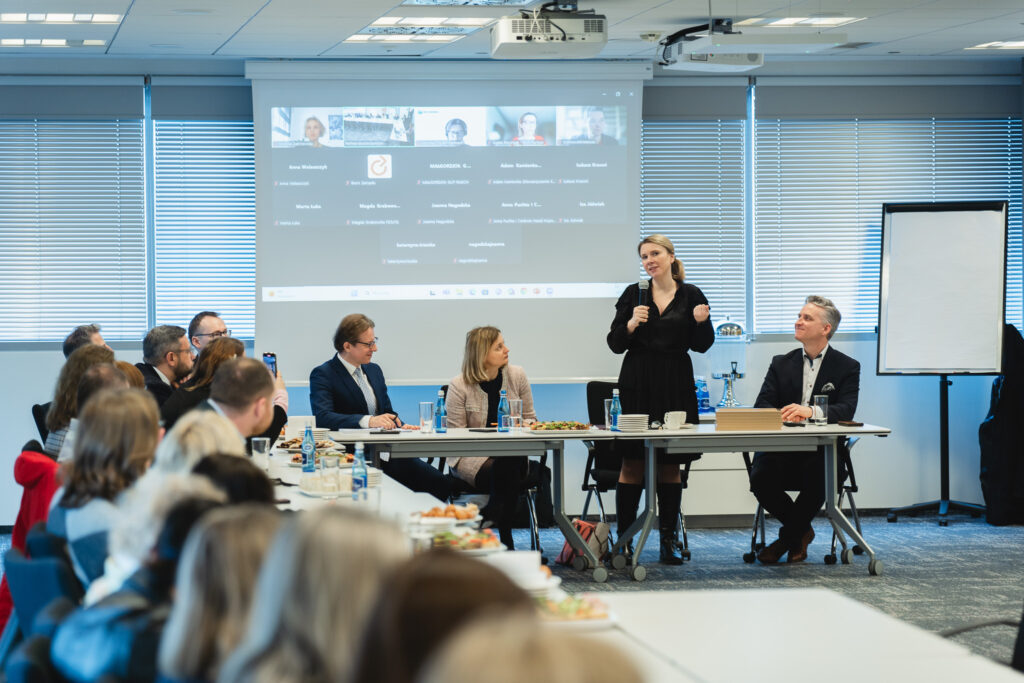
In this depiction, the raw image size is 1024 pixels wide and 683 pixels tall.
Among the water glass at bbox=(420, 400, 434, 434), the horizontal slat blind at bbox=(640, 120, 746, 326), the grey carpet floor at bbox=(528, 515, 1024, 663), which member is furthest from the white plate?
the horizontal slat blind at bbox=(640, 120, 746, 326)

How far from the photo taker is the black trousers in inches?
263

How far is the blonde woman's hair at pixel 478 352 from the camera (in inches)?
255

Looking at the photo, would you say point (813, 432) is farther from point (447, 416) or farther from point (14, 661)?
point (14, 661)

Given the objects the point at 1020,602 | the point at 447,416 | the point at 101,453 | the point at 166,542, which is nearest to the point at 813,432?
the point at 1020,602

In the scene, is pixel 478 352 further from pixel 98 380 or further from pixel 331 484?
pixel 98 380

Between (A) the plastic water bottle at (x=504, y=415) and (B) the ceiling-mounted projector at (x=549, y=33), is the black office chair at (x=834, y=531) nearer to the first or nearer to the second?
(A) the plastic water bottle at (x=504, y=415)

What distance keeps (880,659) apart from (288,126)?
642cm

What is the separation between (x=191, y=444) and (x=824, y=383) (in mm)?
4955

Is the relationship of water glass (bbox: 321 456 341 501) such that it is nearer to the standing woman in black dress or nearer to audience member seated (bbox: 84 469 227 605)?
audience member seated (bbox: 84 469 227 605)

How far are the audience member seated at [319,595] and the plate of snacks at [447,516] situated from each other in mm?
1960

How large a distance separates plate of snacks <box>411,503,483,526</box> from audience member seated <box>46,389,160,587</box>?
92 cm

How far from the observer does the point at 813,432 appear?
20.0 ft

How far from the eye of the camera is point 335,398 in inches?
256

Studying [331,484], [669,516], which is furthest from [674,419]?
[331,484]
